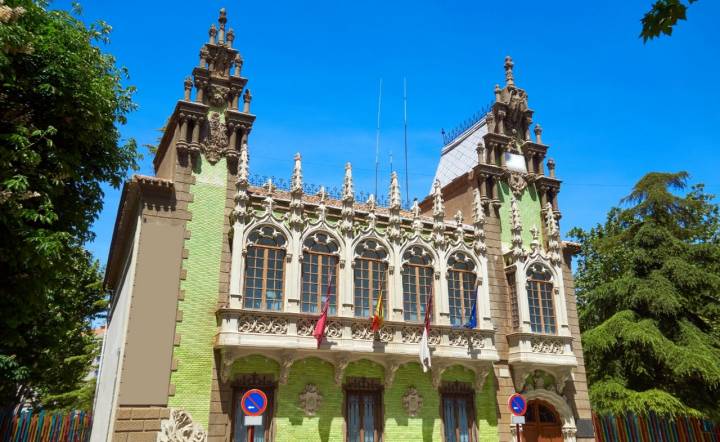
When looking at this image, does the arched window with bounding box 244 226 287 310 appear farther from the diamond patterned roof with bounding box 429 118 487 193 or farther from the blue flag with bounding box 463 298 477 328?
the diamond patterned roof with bounding box 429 118 487 193

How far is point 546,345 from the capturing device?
23266mm

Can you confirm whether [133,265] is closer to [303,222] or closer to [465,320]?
[303,222]

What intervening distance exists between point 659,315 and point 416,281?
15791 mm

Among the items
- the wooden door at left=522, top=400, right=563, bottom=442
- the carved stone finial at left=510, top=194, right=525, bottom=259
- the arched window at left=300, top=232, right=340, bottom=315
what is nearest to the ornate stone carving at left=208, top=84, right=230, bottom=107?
the arched window at left=300, top=232, right=340, bottom=315

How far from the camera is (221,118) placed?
21859 millimetres

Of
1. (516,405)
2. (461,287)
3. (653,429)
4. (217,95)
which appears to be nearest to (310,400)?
(516,405)

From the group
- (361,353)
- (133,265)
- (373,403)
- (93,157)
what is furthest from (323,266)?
(93,157)

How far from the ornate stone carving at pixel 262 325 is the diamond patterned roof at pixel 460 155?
46.0 ft

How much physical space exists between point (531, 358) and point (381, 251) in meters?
7.36

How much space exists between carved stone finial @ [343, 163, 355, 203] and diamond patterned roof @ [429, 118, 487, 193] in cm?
833

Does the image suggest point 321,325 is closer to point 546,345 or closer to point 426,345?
point 426,345

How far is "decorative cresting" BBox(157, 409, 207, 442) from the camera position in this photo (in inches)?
674

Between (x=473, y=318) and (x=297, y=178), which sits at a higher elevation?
(x=297, y=178)

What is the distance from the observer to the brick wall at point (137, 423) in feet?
54.9
